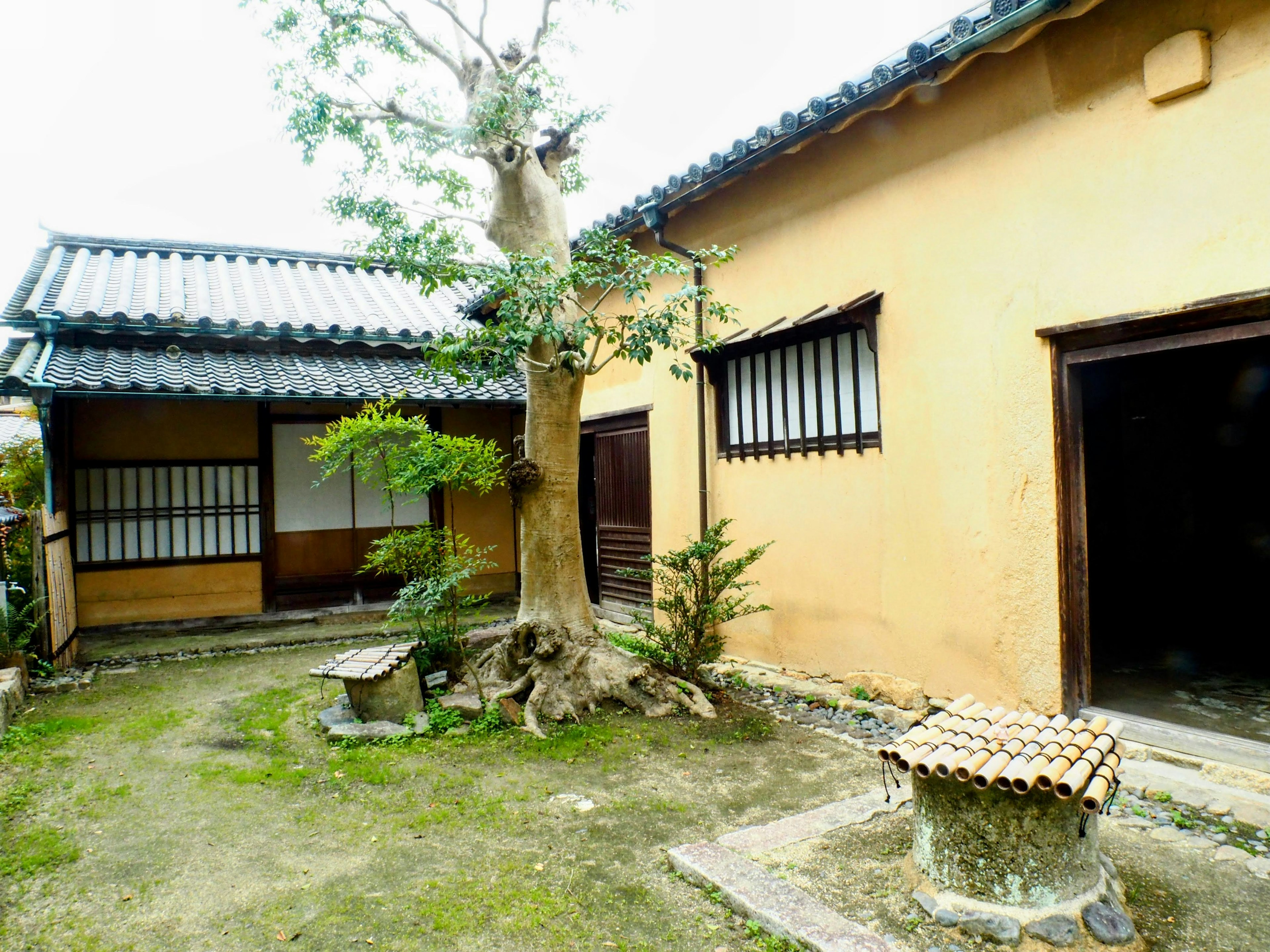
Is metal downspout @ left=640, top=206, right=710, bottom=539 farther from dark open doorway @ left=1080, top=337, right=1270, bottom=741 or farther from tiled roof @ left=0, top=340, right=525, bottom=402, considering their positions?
dark open doorway @ left=1080, top=337, right=1270, bottom=741

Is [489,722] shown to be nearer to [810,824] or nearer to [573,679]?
[573,679]

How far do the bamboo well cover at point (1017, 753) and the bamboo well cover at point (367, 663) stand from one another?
12.3ft

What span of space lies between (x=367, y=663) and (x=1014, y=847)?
176 inches

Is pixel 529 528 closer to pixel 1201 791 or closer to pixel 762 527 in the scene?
pixel 762 527

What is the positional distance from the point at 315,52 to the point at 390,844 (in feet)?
17.5

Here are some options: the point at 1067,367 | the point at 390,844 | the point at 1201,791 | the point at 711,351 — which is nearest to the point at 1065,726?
the point at 1201,791

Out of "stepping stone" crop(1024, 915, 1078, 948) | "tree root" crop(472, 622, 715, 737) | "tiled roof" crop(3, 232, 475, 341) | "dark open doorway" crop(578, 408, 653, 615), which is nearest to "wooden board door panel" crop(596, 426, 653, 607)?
"dark open doorway" crop(578, 408, 653, 615)

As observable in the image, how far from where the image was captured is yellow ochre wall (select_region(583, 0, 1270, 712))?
4.14 metres

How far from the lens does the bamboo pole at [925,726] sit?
10.3 feet

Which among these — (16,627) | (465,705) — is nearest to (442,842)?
(465,705)

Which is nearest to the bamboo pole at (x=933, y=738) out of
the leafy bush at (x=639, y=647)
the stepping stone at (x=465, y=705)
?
the leafy bush at (x=639, y=647)

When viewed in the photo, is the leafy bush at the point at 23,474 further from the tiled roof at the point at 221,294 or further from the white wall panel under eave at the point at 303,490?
the white wall panel under eave at the point at 303,490

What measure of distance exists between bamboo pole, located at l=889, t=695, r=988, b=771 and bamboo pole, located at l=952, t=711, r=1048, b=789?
166 millimetres

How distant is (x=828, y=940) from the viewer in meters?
2.85
